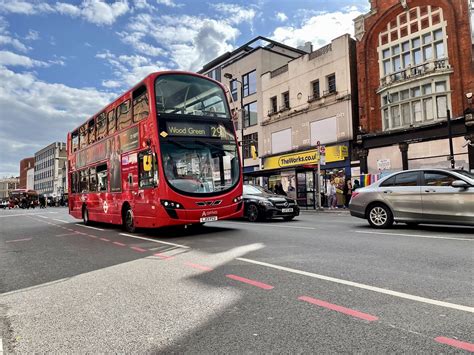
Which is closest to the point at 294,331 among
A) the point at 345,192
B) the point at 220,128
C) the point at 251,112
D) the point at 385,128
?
the point at 220,128

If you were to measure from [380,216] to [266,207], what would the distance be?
14.5 ft

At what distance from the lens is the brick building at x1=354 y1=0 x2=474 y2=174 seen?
20.3 m

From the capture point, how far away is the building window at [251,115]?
35.2m

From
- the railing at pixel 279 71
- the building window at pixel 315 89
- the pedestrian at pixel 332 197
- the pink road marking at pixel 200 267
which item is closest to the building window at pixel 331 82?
the building window at pixel 315 89

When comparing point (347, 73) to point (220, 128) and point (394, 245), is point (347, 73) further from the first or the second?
point (394, 245)

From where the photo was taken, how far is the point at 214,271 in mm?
5227

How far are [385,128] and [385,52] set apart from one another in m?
5.29

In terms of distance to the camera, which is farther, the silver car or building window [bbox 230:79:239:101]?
building window [bbox 230:79:239:101]

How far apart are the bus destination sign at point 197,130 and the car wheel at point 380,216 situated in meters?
4.52

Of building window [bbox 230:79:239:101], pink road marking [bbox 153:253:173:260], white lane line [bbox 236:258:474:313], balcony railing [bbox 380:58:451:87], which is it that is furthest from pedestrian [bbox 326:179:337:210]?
building window [bbox 230:79:239:101]

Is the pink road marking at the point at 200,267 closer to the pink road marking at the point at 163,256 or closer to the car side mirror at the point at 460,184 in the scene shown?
the pink road marking at the point at 163,256

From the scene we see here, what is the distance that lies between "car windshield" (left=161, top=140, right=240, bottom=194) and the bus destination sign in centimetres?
21

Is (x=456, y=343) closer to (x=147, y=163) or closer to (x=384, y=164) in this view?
(x=147, y=163)

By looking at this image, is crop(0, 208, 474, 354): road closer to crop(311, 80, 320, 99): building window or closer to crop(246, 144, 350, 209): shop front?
crop(246, 144, 350, 209): shop front
